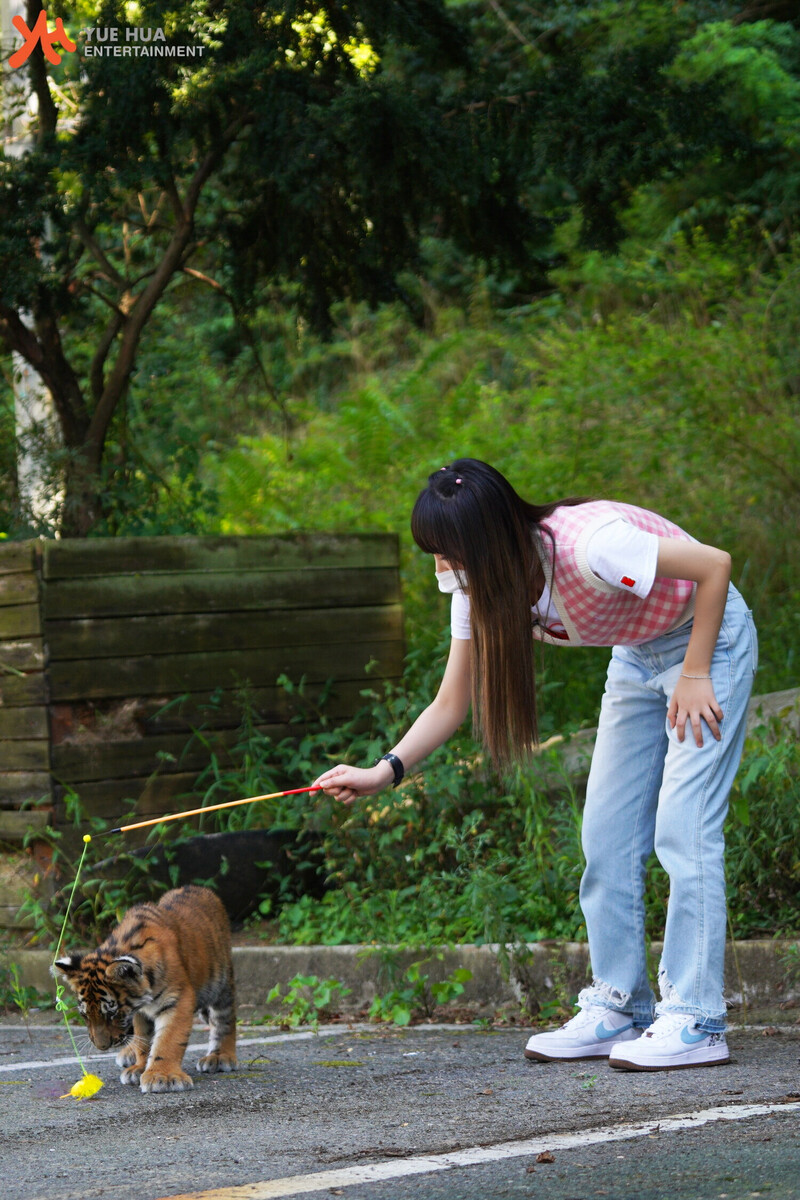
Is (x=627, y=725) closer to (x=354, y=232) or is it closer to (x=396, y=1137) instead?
(x=396, y=1137)

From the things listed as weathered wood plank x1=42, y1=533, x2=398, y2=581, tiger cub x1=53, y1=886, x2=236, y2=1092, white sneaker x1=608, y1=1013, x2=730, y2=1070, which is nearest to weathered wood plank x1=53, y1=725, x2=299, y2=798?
weathered wood plank x1=42, y1=533, x2=398, y2=581

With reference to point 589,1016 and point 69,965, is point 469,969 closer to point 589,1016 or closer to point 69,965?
point 589,1016

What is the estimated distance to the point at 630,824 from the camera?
12.8ft

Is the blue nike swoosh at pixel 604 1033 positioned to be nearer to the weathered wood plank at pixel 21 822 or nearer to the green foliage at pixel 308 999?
the green foliage at pixel 308 999

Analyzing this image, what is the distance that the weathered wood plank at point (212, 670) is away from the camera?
5.67 metres

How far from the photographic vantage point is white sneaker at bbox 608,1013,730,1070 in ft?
11.5

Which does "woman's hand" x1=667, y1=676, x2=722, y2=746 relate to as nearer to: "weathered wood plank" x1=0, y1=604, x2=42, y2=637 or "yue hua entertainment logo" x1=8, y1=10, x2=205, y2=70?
"weathered wood plank" x1=0, y1=604, x2=42, y2=637

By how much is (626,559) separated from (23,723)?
10.3 ft

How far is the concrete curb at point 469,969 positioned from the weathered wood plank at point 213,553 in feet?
5.31

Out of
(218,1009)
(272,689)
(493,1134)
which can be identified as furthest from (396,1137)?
(272,689)

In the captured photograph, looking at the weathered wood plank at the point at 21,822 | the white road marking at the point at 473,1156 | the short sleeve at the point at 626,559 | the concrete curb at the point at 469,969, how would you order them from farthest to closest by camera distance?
the weathered wood plank at the point at 21,822 < the concrete curb at the point at 469,969 < the short sleeve at the point at 626,559 < the white road marking at the point at 473,1156

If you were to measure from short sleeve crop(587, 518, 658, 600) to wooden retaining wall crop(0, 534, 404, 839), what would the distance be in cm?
282

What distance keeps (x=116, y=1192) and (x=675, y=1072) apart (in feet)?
5.13

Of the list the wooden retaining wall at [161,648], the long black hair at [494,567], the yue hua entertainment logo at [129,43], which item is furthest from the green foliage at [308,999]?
the yue hua entertainment logo at [129,43]
